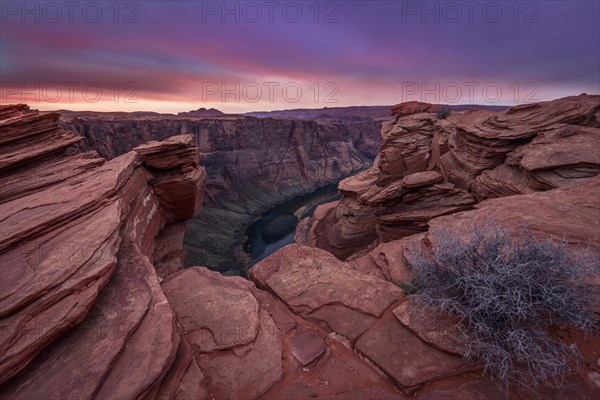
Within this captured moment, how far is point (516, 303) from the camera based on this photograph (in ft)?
11.9

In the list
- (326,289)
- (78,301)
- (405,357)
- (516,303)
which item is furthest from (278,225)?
(516,303)

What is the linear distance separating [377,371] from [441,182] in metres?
16.4

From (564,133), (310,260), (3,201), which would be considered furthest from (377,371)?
(564,133)

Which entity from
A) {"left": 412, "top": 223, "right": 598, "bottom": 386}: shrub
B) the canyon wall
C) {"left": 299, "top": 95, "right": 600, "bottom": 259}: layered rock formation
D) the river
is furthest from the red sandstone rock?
{"left": 412, "top": 223, "right": 598, "bottom": 386}: shrub

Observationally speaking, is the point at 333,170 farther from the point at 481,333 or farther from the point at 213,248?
the point at 481,333

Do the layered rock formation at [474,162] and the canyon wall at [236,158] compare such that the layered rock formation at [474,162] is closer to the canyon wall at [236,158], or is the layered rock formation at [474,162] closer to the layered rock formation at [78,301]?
the layered rock formation at [78,301]

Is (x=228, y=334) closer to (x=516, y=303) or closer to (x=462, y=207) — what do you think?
(x=516, y=303)

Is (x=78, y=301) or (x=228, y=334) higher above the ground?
(x=78, y=301)

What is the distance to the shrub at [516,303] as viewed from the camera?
3.50 metres

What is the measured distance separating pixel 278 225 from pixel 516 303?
216 feet

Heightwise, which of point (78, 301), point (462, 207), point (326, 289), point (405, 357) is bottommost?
point (462, 207)

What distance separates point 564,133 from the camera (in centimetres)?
1232

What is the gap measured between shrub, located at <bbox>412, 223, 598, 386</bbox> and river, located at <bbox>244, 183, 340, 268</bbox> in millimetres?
40514

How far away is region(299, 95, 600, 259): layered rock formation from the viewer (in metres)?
11.4
